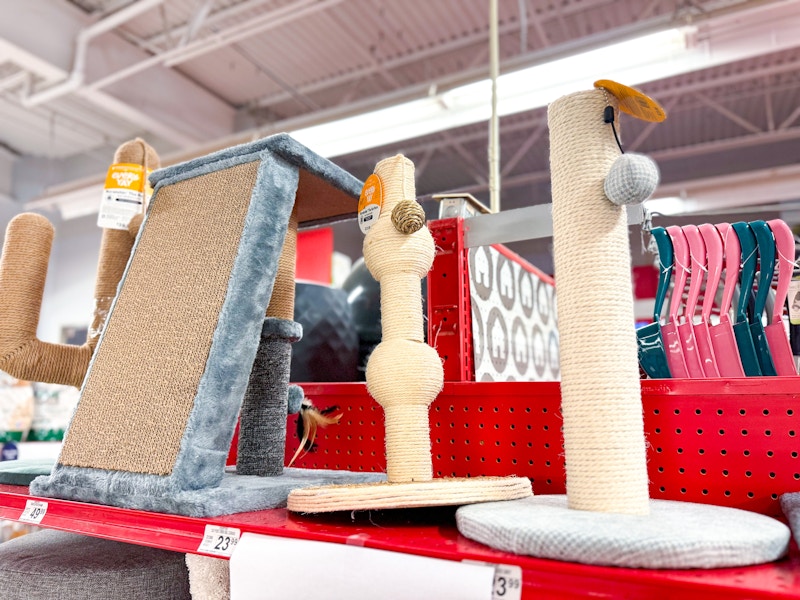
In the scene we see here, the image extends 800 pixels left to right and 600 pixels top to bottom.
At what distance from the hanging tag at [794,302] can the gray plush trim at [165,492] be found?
0.71 metres

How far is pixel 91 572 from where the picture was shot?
0.99 meters

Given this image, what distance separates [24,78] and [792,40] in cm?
539

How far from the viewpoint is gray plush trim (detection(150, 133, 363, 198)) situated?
0.93 meters

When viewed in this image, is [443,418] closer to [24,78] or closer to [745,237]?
[745,237]

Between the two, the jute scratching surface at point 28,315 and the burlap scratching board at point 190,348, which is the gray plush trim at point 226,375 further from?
the jute scratching surface at point 28,315

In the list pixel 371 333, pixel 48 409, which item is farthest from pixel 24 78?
pixel 371 333

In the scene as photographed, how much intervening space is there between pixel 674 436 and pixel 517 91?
8.11 ft

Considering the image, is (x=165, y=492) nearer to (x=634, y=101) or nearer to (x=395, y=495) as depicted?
(x=395, y=495)

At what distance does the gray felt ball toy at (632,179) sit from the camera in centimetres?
67

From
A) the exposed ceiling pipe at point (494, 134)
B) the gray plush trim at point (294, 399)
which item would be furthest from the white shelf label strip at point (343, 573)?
the exposed ceiling pipe at point (494, 134)

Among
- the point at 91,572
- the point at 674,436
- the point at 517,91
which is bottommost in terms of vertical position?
the point at 91,572

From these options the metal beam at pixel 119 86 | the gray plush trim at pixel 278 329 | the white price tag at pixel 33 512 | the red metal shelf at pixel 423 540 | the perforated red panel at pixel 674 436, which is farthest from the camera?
the metal beam at pixel 119 86

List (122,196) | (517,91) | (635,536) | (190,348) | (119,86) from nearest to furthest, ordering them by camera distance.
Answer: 1. (635,536)
2. (190,348)
3. (122,196)
4. (517,91)
5. (119,86)

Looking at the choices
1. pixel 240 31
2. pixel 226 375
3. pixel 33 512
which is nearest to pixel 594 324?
pixel 226 375
